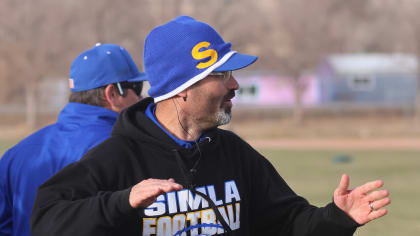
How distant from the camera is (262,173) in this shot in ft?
10.0

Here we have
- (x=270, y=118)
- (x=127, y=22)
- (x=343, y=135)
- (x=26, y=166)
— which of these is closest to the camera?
(x=26, y=166)

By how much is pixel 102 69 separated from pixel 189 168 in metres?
1.37

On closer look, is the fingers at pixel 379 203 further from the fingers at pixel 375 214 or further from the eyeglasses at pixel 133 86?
the eyeglasses at pixel 133 86

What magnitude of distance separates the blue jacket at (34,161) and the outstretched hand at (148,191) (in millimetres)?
1317

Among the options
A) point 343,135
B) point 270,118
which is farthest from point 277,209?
point 270,118

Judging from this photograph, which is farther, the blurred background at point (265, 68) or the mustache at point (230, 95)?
the blurred background at point (265, 68)

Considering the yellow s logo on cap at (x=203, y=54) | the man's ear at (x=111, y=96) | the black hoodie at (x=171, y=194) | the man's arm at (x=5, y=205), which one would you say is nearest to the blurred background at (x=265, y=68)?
the man's ear at (x=111, y=96)

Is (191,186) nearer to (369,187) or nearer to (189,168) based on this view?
(189,168)

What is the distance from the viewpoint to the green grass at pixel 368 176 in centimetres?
1012

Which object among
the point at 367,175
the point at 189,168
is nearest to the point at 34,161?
the point at 189,168

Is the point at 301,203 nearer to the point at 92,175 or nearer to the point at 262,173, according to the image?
the point at 262,173

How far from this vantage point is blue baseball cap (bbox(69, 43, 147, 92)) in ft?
12.9

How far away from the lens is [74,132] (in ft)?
12.4

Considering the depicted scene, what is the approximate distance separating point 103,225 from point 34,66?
40266mm
